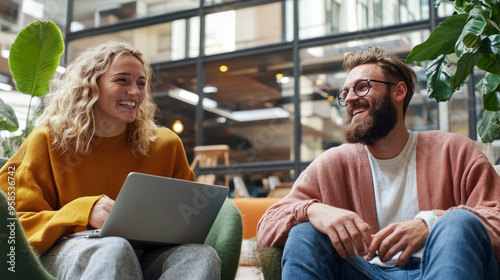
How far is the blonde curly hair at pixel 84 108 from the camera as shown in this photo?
1.89 meters

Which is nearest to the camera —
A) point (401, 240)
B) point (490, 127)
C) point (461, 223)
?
point (461, 223)

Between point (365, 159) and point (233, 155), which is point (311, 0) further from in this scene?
point (365, 159)

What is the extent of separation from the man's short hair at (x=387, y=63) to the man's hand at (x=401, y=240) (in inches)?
26.1

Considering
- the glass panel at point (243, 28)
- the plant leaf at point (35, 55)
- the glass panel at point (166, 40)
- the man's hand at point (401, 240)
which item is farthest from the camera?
the glass panel at point (166, 40)

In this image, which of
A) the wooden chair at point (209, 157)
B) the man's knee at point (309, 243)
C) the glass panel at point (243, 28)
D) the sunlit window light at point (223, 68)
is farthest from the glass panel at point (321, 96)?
the man's knee at point (309, 243)

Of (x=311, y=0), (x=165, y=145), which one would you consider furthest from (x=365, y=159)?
(x=311, y=0)

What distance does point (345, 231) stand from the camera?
1.48 meters

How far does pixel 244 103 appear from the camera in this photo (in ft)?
26.2

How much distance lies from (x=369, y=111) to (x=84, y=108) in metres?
1.04

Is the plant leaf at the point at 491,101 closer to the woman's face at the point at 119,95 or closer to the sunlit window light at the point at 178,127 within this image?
the woman's face at the point at 119,95

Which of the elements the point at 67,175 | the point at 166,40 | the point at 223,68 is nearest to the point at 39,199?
the point at 67,175

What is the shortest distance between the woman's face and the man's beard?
78 cm

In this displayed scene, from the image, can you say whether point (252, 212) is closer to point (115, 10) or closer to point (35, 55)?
point (35, 55)

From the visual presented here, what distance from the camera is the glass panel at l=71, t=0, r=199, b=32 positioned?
7.59 metres
